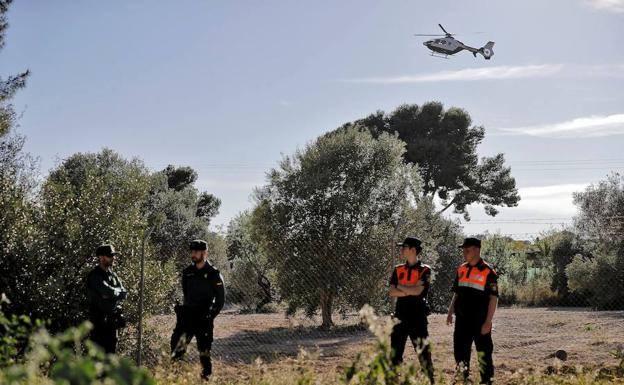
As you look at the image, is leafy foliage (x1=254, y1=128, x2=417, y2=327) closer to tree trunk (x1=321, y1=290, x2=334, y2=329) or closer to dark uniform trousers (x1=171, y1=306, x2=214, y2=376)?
tree trunk (x1=321, y1=290, x2=334, y2=329)

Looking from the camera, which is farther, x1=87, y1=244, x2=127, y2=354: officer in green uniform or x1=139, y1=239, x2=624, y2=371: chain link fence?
x1=139, y1=239, x2=624, y2=371: chain link fence

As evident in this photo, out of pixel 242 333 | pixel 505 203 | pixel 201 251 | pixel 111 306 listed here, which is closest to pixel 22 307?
pixel 111 306

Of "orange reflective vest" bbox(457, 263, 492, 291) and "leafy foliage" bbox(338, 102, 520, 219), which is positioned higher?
"leafy foliage" bbox(338, 102, 520, 219)

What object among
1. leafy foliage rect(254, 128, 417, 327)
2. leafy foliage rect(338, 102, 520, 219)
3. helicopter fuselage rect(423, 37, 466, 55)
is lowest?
leafy foliage rect(254, 128, 417, 327)

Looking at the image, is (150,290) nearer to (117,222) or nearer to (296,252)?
(117,222)

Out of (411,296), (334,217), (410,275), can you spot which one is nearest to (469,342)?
(411,296)

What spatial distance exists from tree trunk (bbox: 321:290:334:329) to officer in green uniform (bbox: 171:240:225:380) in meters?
7.82

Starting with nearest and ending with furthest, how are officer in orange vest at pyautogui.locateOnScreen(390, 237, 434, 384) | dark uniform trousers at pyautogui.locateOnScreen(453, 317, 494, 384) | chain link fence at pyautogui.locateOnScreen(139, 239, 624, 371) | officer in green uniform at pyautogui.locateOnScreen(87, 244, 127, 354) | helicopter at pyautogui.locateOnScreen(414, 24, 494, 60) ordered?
1. dark uniform trousers at pyautogui.locateOnScreen(453, 317, 494, 384)
2. officer in orange vest at pyautogui.locateOnScreen(390, 237, 434, 384)
3. officer in green uniform at pyautogui.locateOnScreen(87, 244, 127, 354)
4. chain link fence at pyautogui.locateOnScreen(139, 239, 624, 371)
5. helicopter at pyautogui.locateOnScreen(414, 24, 494, 60)

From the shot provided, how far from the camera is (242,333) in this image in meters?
15.9

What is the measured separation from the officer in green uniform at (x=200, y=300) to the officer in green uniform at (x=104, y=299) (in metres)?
0.72

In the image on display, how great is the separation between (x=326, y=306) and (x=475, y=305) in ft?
28.4

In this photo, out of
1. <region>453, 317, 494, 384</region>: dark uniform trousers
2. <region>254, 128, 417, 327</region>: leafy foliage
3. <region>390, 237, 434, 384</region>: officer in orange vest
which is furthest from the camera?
<region>254, 128, 417, 327</region>: leafy foliage

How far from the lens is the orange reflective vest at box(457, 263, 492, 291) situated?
7281 mm

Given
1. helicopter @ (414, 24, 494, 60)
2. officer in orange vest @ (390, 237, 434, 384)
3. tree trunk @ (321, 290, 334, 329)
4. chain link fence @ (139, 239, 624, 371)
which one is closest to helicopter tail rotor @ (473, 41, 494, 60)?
helicopter @ (414, 24, 494, 60)
